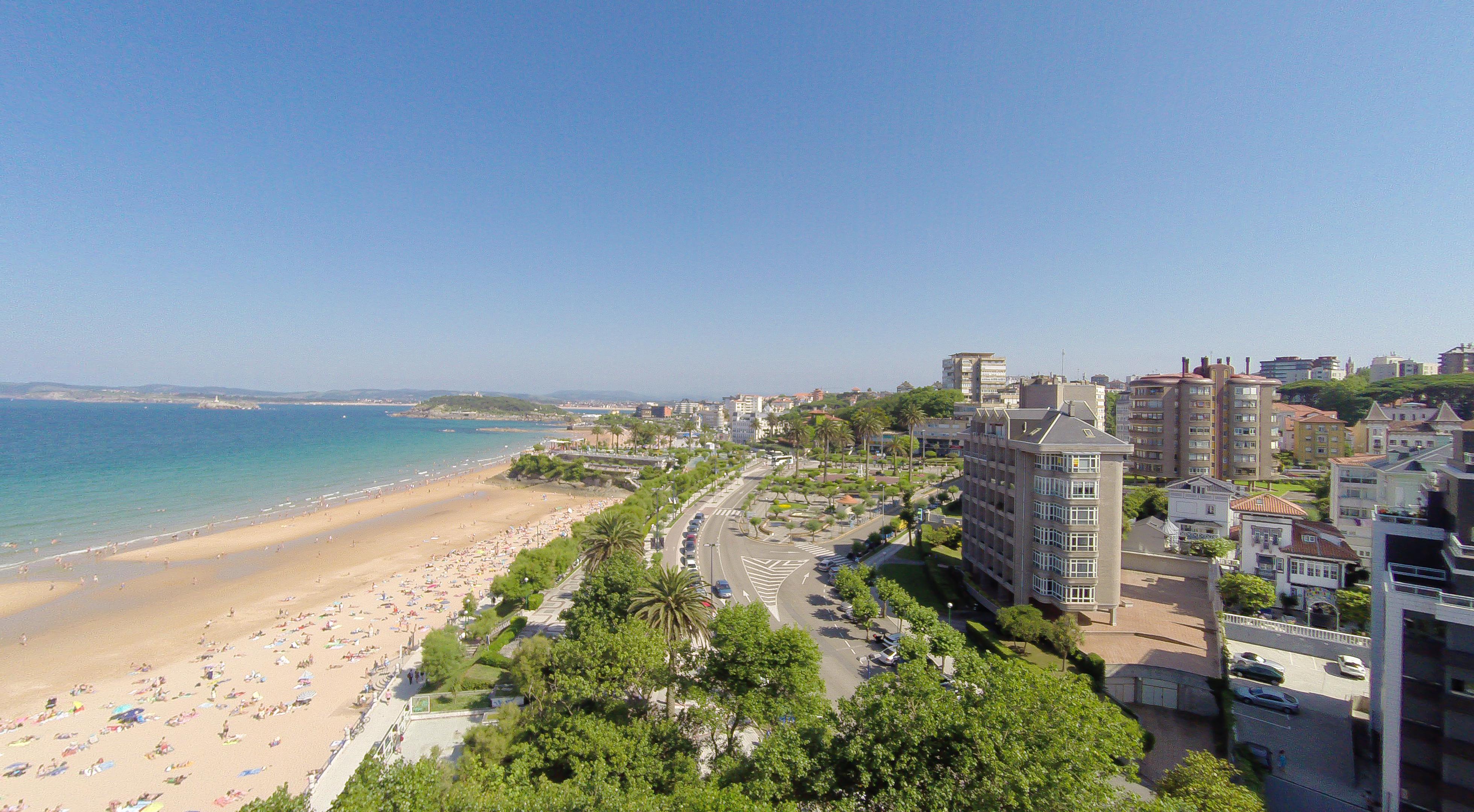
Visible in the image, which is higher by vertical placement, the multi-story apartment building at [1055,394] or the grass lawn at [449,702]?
the multi-story apartment building at [1055,394]

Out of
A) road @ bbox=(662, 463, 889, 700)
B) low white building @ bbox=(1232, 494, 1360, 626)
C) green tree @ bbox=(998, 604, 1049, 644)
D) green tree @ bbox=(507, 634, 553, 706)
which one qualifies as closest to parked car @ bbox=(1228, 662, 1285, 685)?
green tree @ bbox=(998, 604, 1049, 644)

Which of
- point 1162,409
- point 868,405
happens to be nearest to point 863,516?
point 1162,409

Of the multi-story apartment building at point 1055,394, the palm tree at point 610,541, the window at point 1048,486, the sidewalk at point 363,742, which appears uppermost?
the multi-story apartment building at point 1055,394

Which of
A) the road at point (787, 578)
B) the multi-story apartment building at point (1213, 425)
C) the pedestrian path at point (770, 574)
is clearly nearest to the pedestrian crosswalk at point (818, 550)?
the road at point (787, 578)

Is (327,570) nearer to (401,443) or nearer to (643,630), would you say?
(643,630)

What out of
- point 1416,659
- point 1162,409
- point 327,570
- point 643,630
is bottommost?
point 327,570

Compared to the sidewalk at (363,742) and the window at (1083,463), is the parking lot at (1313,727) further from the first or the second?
the sidewalk at (363,742)

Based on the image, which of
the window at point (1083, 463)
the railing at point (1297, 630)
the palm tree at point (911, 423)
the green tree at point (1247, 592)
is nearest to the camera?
the railing at point (1297, 630)

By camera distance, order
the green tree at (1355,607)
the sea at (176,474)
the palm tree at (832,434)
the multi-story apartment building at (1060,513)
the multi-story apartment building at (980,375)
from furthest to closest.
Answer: the multi-story apartment building at (980,375) < the palm tree at (832,434) < the sea at (176,474) < the multi-story apartment building at (1060,513) < the green tree at (1355,607)
